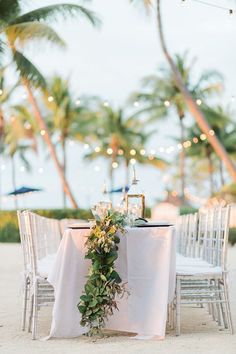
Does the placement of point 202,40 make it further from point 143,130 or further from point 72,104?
point 72,104

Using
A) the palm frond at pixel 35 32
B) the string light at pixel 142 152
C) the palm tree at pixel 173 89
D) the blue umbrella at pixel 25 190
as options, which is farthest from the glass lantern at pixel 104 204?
the string light at pixel 142 152

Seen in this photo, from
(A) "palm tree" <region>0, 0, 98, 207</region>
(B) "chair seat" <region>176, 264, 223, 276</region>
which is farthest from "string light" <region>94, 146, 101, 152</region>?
(B) "chair seat" <region>176, 264, 223, 276</region>

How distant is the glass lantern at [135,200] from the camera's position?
5.66m

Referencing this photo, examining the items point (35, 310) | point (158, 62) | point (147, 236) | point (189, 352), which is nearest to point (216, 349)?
point (189, 352)

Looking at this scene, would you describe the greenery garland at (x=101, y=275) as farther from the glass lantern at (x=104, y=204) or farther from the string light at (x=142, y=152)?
the string light at (x=142, y=152)

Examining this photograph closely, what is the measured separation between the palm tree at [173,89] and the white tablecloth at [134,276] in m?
25.6

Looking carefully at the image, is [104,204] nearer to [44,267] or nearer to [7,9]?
[44,267]

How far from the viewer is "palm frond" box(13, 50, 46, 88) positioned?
1822 centimetres

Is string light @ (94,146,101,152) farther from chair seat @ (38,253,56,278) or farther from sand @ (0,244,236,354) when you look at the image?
chair seat @ (38,253,56,278)

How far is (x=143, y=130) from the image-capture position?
39.4m

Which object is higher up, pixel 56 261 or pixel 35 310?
pixel 56 261

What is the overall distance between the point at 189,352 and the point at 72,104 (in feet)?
94.4

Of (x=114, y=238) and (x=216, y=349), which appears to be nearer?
(x=216, y=349)

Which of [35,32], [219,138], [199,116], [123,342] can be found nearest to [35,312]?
[123,342]
